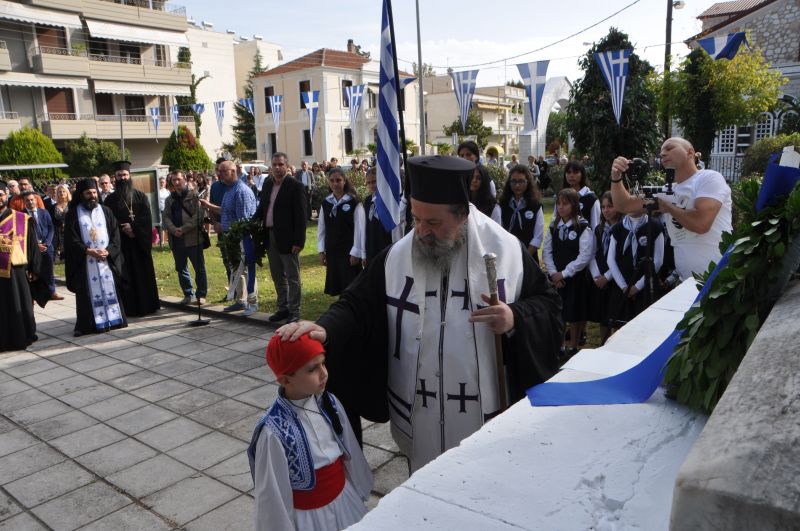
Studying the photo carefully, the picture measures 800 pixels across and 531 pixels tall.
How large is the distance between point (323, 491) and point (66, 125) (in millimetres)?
36340

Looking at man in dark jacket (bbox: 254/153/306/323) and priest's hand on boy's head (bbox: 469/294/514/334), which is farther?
man in dark jacket (bbox: 254/153/306/323)

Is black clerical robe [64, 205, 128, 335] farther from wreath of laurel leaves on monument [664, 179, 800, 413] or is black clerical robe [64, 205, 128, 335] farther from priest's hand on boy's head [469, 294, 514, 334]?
wreath of laurel leaves on monument [664, 179, 800, 413]

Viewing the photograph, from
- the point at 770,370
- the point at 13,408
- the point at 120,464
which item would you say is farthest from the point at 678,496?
the point at 13,408

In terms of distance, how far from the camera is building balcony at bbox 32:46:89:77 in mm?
31938

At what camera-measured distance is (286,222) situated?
307 inches

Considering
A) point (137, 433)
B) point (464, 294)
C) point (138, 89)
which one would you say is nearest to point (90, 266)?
point (137, 433)

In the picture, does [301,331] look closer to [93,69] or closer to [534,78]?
[534,78]

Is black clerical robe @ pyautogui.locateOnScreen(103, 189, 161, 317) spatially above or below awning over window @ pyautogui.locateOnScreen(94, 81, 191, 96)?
below

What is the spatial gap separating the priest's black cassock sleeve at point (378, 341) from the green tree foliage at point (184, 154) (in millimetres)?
33038

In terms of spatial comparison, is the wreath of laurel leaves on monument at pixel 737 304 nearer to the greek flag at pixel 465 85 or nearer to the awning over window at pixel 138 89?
the greek flag at pixel 465 85

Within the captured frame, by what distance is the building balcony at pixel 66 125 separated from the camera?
32.4 m

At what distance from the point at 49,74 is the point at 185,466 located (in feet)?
115

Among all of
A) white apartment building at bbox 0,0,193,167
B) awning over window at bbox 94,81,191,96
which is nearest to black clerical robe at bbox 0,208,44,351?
white apartment building at bbox 0,0,193,167

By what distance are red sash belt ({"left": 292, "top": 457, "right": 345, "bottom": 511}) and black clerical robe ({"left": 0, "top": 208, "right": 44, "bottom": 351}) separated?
6592mm
